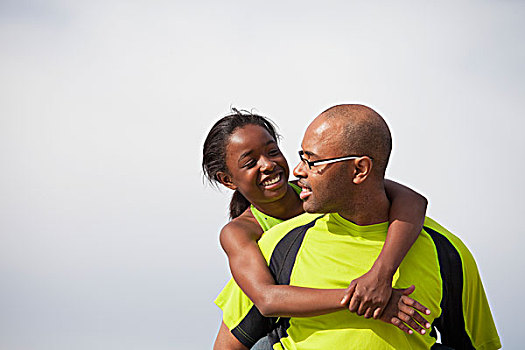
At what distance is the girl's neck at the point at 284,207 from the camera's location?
3.86 m

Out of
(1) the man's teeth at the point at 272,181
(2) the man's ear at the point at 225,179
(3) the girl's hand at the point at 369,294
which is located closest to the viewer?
(3) the girl's hand at the point at 369,294

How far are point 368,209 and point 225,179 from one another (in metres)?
1.17

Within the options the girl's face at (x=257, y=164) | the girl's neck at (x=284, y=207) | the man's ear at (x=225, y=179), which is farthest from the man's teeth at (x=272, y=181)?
the man's ear at (x=225, y=179)

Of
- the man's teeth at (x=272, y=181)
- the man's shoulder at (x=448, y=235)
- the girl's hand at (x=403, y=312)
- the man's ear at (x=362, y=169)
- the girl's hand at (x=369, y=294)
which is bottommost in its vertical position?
the girl's hand at (x=403, y=312)

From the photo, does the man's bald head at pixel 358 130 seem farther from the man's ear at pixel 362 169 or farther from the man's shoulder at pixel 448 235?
the man's shoulder at pixel 448 235

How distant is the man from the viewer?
9.77ft

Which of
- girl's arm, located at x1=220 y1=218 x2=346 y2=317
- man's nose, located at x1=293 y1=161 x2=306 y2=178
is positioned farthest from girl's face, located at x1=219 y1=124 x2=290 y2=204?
man's nose, located at x1=293 y1=161 x2=306 y2=178

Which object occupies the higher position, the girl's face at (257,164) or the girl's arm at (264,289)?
the girl's face at (257,164)

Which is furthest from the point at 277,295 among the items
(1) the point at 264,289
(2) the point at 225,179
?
(2) the point at 225,179

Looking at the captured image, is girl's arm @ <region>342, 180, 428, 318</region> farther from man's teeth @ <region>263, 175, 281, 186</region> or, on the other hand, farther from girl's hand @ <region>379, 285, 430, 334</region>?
man's teeth @ <region>263, 175, 281, 186</region>

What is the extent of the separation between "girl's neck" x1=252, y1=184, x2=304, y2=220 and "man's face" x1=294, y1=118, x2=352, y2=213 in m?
0.82

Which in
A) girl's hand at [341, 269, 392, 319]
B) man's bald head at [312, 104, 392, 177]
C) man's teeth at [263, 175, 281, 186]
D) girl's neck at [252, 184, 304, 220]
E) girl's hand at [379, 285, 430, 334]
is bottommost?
girl's hand at [379, 285, 430, 334]

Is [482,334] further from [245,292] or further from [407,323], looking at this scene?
[245,292]

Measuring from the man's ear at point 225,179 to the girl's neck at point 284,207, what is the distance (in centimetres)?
20
